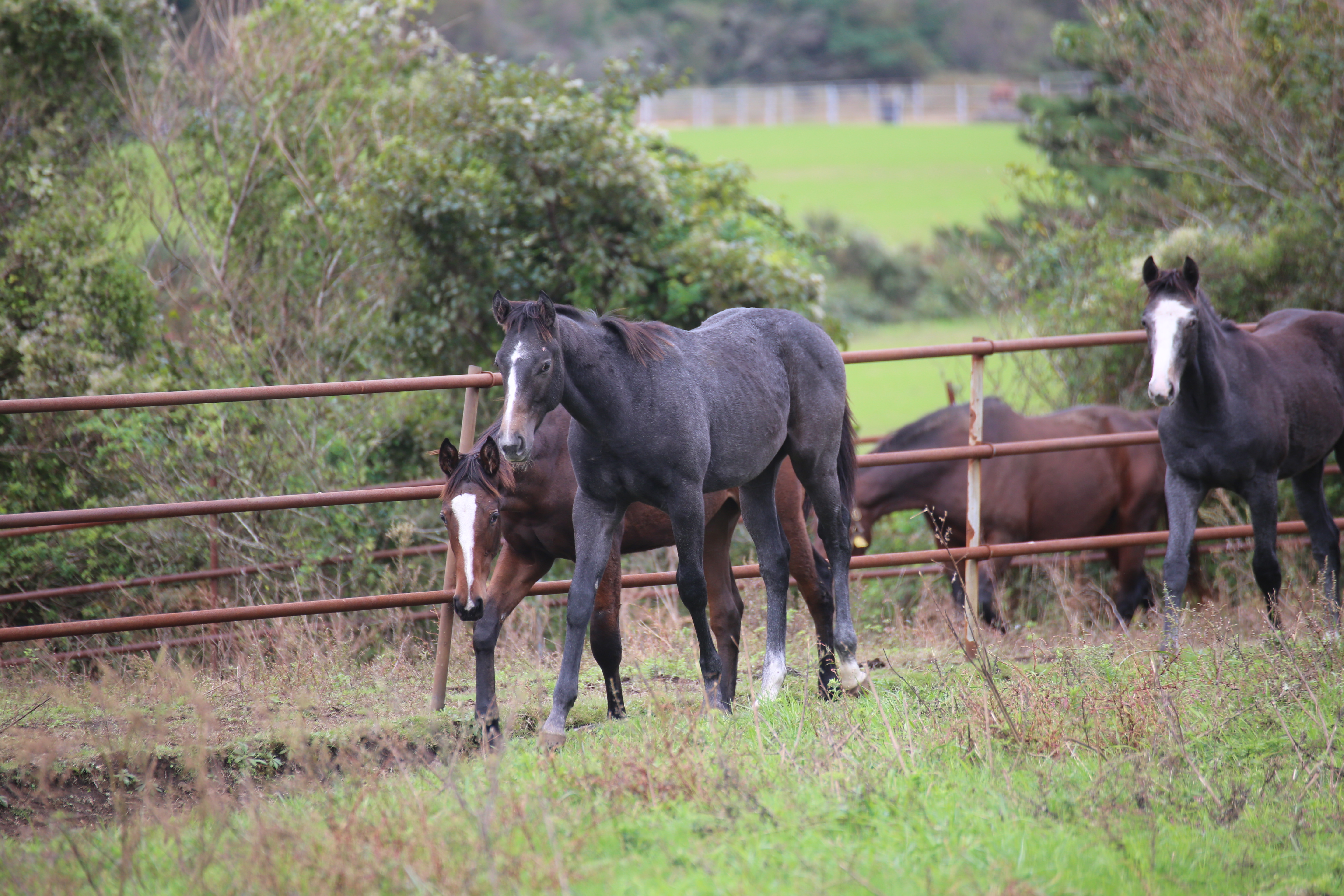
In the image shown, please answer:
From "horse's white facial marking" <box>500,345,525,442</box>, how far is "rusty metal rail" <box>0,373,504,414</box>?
0.56 metres

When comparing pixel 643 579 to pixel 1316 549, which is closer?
pixel 643 579

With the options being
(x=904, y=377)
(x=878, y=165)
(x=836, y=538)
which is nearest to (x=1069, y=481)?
(x=836, y=538)

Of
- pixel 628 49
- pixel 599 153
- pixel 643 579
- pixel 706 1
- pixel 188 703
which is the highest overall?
pixel 706 1

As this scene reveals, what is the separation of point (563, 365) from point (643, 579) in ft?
5.20

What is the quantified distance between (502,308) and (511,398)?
400mm

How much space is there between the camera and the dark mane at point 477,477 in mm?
4273

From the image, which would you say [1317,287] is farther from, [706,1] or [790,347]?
[706,1]

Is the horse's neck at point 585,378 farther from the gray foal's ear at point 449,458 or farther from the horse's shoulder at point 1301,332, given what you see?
the horse's shoulder at point 1301,332

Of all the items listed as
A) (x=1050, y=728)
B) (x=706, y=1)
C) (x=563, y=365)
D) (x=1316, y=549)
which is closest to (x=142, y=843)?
(x=563, y=365)

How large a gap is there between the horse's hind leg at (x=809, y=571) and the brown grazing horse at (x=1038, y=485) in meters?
2.68

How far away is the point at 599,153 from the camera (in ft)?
29.9

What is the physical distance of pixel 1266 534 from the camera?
539 cm

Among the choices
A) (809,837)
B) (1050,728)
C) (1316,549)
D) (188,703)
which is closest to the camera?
(809,837)

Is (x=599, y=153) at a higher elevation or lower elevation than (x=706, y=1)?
lower
